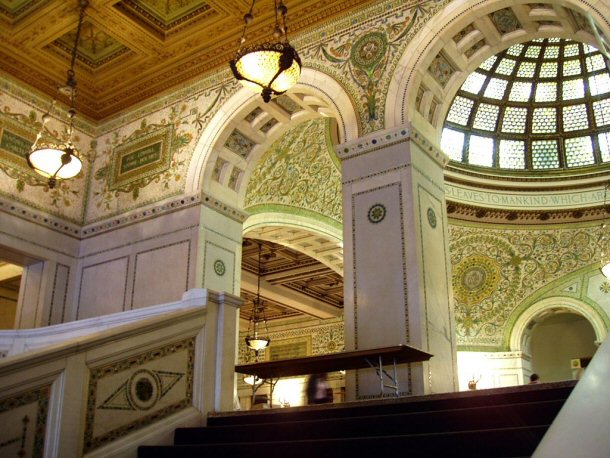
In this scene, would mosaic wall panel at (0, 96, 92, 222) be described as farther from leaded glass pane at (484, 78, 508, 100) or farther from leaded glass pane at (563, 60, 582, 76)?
leaded glass pane at (563, 60, 582, 76)

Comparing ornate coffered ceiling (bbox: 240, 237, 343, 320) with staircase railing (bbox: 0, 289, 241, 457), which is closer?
staircase railing (bbox: 0, 289, 241, 457)

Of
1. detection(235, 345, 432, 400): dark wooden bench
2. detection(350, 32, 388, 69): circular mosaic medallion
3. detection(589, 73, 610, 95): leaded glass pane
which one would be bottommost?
detection(235, 345, 432, 400): dark wooden bench

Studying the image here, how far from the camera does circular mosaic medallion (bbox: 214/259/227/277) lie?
963 centimetres

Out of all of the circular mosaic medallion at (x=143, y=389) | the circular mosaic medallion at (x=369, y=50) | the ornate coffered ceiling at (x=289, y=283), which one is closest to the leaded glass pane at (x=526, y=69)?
the ornate coffered ceiling at (x=289, y=283)

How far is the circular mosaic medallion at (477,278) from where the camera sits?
597 inches

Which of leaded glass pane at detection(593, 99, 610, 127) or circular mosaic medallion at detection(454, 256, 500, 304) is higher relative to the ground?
leaded glass pane at detection(593, 99, 610, 127)

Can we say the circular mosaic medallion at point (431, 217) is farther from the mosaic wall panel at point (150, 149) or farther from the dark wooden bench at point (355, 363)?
the mosaic wall panel at point (150, 149)

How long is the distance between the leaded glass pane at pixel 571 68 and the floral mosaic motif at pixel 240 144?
28.3 ft

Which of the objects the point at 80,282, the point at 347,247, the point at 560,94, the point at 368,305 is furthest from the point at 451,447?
the point at 560,94

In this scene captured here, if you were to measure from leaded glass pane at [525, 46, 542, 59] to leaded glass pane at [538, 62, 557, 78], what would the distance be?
0.85 feet

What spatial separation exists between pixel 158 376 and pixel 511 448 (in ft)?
8.53

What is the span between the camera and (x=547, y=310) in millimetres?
14781

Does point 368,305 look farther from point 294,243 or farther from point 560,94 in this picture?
point 560,94

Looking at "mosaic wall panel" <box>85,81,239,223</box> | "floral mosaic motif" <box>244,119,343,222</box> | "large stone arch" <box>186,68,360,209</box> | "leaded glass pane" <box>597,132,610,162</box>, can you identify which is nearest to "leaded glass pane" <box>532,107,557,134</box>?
"leaded glass pane" <box>597,132,610,162</box>
